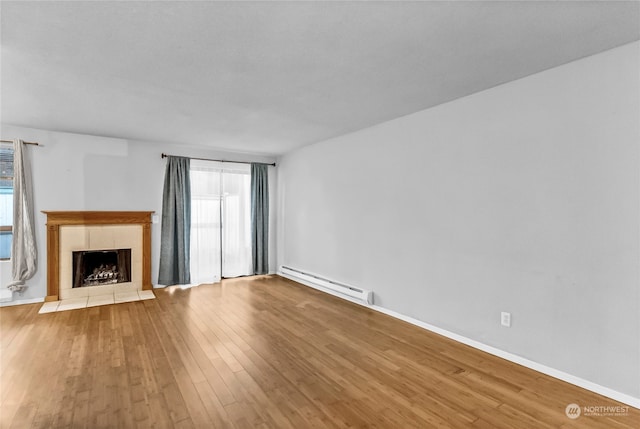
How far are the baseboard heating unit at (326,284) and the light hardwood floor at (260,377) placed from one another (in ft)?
1.32

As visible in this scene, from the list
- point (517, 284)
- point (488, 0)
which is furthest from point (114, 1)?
point (517, 284)

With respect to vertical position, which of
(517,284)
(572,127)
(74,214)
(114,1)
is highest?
(114,1)

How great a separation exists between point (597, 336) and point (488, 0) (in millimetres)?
2465

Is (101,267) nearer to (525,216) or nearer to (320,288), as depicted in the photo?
(320,288)

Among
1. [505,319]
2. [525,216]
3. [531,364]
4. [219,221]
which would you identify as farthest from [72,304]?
[525,216]

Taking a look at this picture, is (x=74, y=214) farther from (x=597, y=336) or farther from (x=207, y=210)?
(x=597, y=336)

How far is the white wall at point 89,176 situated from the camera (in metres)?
4.57

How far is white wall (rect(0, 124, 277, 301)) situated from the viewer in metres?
4.57

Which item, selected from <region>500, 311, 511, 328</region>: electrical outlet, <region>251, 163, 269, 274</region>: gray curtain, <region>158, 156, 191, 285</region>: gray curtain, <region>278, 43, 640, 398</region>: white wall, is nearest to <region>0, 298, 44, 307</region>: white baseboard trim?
<region>158, 156, 191, 285</region>: gray curtain

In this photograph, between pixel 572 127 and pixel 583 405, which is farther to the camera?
pixel 572 127

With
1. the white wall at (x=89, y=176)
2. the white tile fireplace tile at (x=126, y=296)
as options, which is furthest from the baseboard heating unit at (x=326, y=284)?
the white tile fireplace tile at (x=126, y=296)

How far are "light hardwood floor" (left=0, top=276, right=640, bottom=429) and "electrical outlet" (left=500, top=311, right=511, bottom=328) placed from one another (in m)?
0.33

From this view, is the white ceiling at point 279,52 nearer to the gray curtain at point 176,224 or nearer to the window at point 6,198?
the window at point 6,198

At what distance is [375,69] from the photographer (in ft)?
8.59
